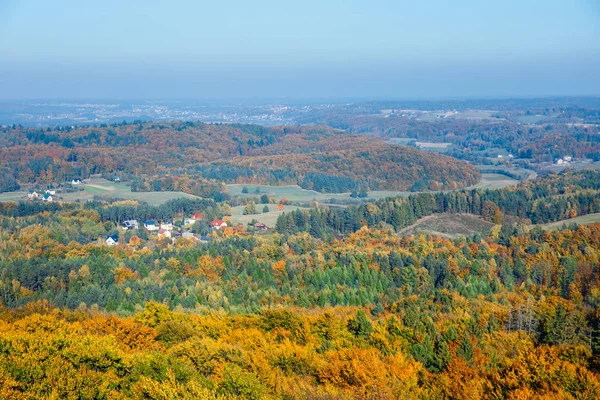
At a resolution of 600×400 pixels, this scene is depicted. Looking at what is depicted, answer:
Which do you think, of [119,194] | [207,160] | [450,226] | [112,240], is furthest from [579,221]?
[207,160]

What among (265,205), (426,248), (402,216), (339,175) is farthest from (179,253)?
(339,175)

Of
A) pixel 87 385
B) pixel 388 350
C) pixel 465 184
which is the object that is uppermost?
pixel 87 385

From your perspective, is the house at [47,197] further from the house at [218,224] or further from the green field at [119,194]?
the house at [218,224]

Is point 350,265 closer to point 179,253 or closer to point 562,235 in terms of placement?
point 179,253

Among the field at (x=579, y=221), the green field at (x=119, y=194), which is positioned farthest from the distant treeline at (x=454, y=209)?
the green field at (x=119, y=194)

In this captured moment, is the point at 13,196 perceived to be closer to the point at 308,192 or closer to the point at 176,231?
the point at 176,231

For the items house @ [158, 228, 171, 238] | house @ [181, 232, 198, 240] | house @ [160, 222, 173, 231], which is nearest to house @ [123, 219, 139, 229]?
house @ [160, 222, 173, 231]
